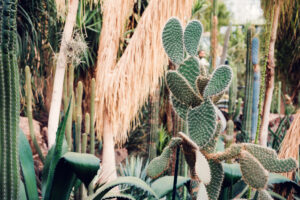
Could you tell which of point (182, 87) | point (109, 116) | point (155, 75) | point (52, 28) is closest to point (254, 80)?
point (155, 75)

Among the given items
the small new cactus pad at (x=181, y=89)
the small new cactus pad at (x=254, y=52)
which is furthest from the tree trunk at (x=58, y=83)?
the small new cactus pad at (x=254, y=52)

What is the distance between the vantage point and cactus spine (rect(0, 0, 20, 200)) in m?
1.59

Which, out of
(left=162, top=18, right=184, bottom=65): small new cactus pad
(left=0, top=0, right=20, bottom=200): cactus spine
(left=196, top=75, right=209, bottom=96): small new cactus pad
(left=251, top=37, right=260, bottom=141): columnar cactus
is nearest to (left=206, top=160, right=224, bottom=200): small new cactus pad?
(left=196, top=75, right=209, bottom=96): small new cactus pad

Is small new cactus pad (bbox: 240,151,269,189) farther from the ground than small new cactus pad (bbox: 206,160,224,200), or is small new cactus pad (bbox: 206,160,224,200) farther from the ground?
small new cactus pad (bbox: 240,151,269,189)

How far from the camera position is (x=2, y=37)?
1.58m

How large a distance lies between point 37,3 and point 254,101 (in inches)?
111

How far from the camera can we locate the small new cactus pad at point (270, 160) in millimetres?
1645

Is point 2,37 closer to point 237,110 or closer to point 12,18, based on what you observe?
point 12,18

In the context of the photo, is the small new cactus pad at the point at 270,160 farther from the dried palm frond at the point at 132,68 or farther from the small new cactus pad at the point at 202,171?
the dried palm frond at the point at 132,68

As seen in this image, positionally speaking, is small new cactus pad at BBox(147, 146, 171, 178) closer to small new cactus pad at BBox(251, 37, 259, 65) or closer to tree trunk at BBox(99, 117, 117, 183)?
tree trunk at BBox(99, 117, 117, 183)

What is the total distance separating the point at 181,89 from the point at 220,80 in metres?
0.20

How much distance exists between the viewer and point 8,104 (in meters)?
1.63

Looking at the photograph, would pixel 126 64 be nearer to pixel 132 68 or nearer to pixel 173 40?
pixel 132 68

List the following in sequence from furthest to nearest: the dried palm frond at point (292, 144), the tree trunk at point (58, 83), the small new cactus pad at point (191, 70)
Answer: the tree trunk at point (58, 83) < the dried palm frond at point (292, 144) < the small new cactus pad at point (191, 70)
